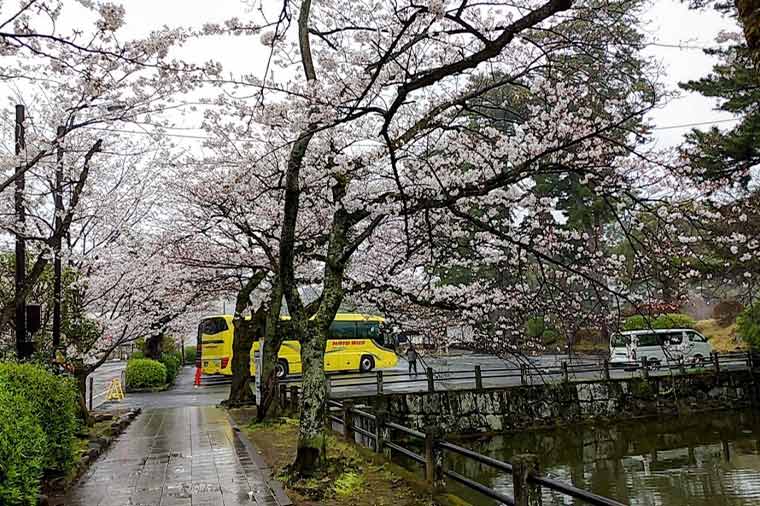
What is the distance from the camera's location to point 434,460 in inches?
263

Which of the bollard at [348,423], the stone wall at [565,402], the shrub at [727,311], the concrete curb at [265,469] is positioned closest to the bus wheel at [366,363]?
the stone wall at [565,402]

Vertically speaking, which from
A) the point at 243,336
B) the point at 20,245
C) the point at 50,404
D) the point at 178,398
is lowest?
the point at 178,398

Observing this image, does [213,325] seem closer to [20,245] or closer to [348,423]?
[20,245]

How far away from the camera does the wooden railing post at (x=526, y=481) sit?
15.0 ft

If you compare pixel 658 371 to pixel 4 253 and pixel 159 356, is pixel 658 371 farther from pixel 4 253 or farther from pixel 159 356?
pixel 159 356

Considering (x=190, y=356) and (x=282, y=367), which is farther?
(x=190, y=356)

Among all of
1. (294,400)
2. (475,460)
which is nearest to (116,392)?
(294,400)

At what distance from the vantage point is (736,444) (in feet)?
46.3

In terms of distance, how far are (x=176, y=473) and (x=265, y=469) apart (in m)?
1.21

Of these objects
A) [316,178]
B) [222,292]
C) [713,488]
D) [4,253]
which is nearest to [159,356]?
[222,292]

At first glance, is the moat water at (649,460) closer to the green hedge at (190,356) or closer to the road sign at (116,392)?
the road sign at (116,392)

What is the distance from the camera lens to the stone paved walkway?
6.86 m

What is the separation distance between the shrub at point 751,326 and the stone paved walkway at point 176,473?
17178 mm

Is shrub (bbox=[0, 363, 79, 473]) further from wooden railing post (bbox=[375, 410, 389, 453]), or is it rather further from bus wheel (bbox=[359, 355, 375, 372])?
bus wheel (bbox=[359, 355, 375, 372])
